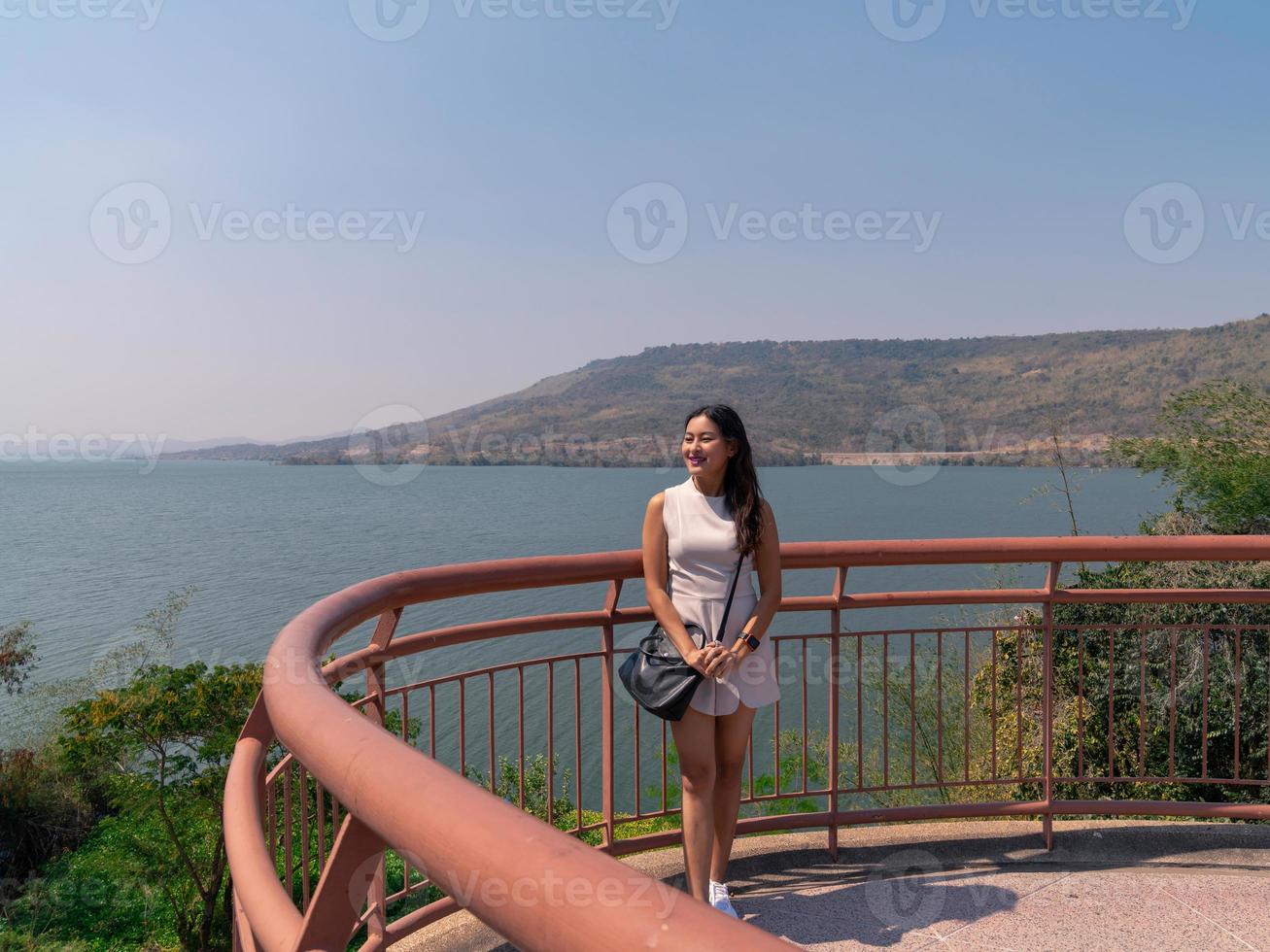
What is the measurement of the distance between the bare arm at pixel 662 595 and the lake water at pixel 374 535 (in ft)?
43.3

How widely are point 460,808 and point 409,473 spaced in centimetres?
17268

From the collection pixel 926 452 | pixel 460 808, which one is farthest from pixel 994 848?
pixel 926 452

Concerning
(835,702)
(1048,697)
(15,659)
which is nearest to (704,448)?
(835,702)

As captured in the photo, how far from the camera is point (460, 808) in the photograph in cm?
77

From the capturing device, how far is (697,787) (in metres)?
2.79

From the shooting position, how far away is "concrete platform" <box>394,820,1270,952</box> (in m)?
2.79

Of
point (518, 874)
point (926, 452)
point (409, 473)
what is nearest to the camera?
point (518, 874)

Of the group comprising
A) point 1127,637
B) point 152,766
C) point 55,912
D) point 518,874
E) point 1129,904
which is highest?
point 518,874

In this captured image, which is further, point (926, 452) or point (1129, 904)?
point (926, 452)

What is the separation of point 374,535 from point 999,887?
256 feet

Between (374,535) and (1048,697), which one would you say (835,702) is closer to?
(1048,697)

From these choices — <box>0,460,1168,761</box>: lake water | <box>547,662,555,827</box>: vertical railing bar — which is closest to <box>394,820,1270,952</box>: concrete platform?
<box>547,662,555,827</box>: vertical railing bar

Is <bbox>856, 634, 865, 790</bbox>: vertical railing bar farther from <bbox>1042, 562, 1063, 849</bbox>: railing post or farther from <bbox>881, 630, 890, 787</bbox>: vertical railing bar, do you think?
<bbox>1042, 562, 1063, 849</bbox>: railing post

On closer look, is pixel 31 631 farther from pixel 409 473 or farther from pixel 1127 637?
pixel 409 473
